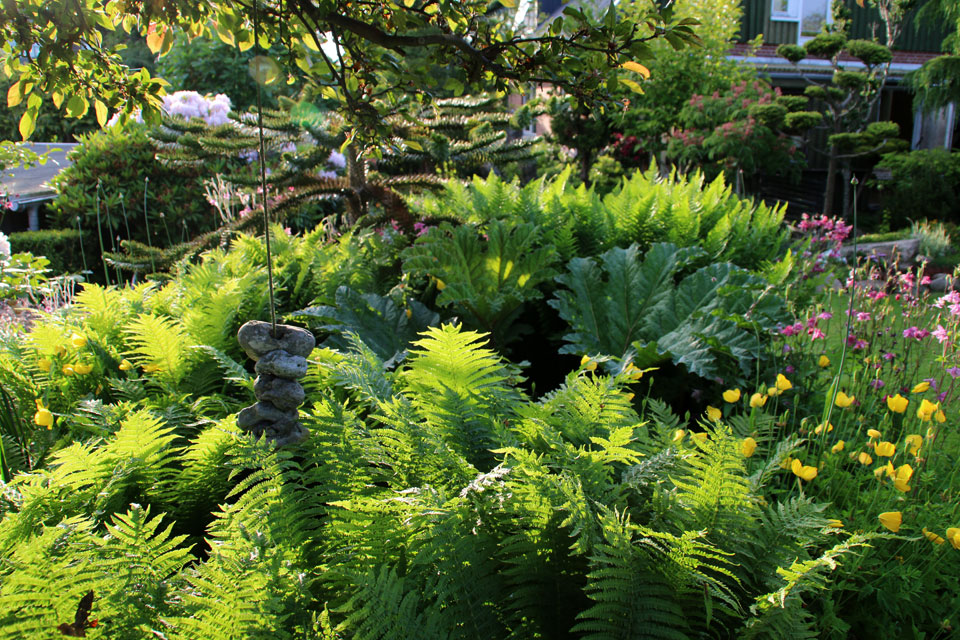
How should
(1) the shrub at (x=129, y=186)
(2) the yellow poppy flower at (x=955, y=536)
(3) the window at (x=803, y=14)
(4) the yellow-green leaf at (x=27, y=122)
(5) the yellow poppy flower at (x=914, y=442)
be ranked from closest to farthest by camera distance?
(2) the yellow poppy flower at (x=955, y=536) → (4) the yellow-green leaf at (x=27, y=122) → (5) the yellow poppy flower at (x=914, y=442) → (1) the shrub at (x=129, y=186) → (3) the window at (x=803, y=14)

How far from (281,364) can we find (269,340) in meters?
0.06

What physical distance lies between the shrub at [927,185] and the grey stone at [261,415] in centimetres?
1460

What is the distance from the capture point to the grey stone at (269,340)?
122 cm

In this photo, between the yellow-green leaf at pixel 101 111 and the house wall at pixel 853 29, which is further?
the house wall at pixel 853 29

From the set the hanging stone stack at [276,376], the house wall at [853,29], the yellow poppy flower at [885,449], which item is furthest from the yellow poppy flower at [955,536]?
the house wall at [853,29]

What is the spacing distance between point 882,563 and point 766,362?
1160 mm

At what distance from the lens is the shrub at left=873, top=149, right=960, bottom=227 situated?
12.8m

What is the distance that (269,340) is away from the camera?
123 cm

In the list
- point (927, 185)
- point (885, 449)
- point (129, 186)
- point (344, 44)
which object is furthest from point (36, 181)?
point (927, 185)

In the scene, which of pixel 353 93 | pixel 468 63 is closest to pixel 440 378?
pixel 468 63

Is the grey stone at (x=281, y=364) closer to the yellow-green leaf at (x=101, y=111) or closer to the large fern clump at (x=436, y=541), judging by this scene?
the large fern clump at (x=436, y=541)

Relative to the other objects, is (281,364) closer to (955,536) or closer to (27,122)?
(27,122)

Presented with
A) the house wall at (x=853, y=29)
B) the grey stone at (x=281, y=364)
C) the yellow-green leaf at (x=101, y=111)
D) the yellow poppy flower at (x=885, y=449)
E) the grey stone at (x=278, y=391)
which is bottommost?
the yellow poppy flower at (x=885, y=449)

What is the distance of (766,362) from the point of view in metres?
2.66
